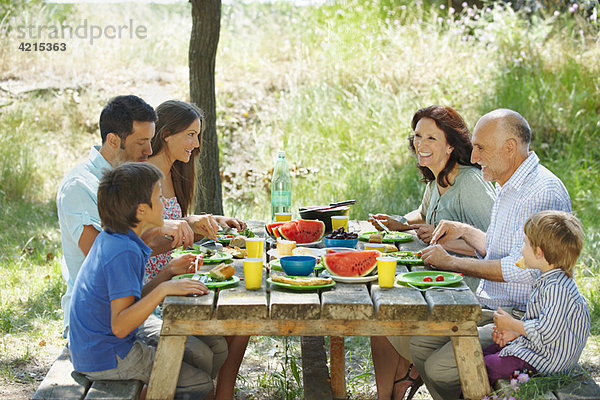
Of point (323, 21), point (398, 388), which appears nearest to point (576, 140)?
point (323, 21)

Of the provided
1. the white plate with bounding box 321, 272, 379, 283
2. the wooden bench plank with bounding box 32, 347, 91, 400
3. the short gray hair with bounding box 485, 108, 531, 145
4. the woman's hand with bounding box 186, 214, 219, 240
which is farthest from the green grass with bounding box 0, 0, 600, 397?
the white plate with bounding box 321, 272, 379, 283

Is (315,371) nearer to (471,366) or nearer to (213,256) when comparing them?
(213,256)

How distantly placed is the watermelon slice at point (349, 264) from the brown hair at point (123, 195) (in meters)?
0.93

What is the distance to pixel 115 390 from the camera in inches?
126

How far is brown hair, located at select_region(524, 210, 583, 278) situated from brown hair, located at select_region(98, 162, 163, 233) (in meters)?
1.83

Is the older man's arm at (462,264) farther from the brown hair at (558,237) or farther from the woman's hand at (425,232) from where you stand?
the woman's hand at (425,232)

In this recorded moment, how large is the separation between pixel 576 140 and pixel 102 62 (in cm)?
786

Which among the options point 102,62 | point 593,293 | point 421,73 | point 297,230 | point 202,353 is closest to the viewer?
point 202,353

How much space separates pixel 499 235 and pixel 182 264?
181 cm

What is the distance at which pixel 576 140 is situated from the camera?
9.45 meters

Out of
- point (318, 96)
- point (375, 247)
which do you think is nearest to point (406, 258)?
point (375, 247)

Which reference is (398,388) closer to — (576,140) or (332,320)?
(332,320)

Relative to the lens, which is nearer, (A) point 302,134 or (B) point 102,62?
(A) point 302,134

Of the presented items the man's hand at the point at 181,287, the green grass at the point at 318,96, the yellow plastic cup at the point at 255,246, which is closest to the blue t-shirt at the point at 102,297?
the man's hand at the point at 181,287
